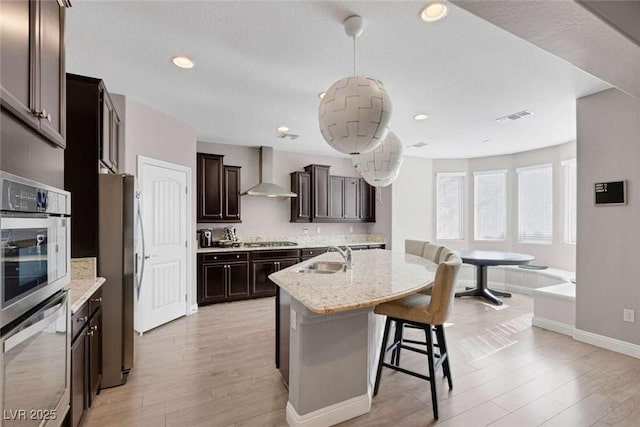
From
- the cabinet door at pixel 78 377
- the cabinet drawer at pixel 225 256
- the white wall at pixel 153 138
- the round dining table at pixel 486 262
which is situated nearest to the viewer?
the cabinet door at pixel 78 377

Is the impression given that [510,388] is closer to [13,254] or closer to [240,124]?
[13,254]

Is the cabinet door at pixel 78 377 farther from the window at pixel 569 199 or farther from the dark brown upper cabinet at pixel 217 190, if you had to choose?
the window at pixel 569 199

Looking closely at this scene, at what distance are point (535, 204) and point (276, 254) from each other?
5.13 metres

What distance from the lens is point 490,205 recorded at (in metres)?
6.56

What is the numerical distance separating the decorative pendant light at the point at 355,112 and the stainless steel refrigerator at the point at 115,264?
5.79 feet

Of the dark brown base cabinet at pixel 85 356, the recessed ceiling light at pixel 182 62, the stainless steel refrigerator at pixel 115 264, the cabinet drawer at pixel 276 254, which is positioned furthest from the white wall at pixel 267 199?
the dark brown base cabinet at pixel 85 356

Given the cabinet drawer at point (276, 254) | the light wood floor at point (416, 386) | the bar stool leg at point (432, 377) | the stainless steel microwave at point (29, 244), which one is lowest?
the light wood floor at point (416, 386)

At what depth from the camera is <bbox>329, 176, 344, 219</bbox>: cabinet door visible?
248 inches

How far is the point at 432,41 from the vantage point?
2307mm

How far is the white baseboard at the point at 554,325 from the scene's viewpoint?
3.57 m

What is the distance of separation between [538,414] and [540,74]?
9.45ft

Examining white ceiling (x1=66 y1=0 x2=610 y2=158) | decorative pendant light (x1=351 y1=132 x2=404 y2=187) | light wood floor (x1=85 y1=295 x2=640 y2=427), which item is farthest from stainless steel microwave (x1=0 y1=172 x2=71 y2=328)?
decorative pendant light (x1=351 y1=132 x2=404 y2=187)

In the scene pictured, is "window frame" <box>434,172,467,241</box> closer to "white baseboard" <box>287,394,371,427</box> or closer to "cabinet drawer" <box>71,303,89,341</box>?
"white baseboard" <box>287,394,371,427</box>

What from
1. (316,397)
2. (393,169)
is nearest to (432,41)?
(393,169)
